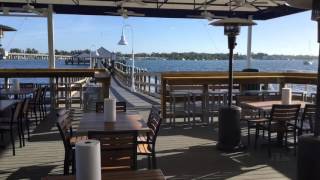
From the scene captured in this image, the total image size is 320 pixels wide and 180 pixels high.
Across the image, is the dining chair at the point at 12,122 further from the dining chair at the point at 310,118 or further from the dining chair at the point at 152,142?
the dining chair at the point at 310,118

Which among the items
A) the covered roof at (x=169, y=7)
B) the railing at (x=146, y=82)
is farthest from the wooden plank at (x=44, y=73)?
the railing at (x=146, y=82)

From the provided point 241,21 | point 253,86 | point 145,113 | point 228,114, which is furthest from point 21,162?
point 253,86

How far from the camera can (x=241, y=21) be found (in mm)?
6207

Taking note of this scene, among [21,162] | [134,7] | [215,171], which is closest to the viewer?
[215,171]

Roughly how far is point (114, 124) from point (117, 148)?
1023 mm

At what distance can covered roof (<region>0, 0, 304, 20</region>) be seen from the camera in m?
12.2

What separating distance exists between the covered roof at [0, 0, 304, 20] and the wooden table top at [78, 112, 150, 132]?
6.94 m

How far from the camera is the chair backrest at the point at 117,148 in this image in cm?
364

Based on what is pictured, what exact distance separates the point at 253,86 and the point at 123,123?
6.06 metres

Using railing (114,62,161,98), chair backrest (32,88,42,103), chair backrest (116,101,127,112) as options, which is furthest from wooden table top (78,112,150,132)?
railing (114,62,161,98)

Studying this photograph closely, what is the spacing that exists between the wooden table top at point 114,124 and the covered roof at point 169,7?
694cm

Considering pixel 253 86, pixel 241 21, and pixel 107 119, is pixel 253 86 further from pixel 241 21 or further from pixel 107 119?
pixel 107 119

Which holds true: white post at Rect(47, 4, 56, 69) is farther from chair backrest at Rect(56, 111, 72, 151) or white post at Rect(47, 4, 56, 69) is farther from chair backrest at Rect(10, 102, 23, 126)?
chair backrest at Rect(56, 111, 72, 151)

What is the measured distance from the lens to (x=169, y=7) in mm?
13555
